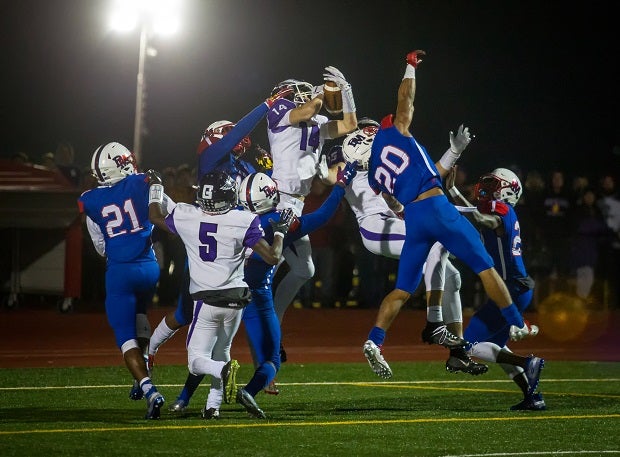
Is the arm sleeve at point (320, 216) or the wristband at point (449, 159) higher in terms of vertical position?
the wristband at point (449, 159)

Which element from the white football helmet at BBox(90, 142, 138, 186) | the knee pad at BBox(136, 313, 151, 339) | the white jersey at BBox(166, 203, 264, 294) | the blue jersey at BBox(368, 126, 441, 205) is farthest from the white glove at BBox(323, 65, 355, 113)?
the knee pad at BBox(136, 313, 151, 339)

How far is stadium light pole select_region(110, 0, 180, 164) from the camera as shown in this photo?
2128cm

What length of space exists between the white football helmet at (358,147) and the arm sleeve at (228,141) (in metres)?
0.83

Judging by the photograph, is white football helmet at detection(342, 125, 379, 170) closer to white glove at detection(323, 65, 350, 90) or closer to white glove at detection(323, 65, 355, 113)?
white glove at detection(323, 65, 355, 113)

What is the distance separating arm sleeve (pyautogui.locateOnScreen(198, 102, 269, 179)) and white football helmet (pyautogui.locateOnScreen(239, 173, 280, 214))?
1.00 meters

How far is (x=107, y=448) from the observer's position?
7.41 metres

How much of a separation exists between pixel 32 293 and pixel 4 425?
29.7ft

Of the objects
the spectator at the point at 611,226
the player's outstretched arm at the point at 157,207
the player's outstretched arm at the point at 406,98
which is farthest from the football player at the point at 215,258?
the spectator at the point at 611,226

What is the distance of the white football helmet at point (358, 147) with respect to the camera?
10.7 meters

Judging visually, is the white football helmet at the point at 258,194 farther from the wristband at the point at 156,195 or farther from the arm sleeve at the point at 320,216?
the arm sleeve at the point at 320,216

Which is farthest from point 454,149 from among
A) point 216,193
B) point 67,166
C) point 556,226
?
point 556,226

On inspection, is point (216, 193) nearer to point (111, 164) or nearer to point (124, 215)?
point (124, 215)

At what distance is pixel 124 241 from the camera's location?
359 inches

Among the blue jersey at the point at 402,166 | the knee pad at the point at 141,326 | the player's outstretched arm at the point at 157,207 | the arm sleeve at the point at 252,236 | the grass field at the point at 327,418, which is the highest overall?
the blue jersey at the point at 402,166
